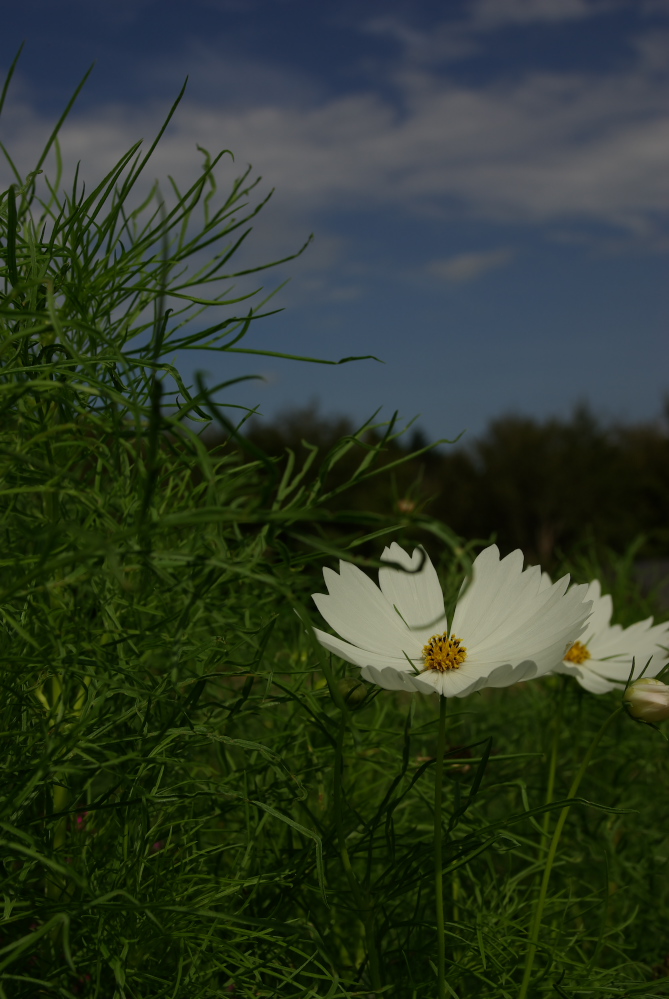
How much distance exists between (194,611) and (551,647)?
14.3 inches

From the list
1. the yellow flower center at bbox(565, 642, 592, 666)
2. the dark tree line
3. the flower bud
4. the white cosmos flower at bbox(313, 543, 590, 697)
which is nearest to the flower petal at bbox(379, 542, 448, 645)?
the white cosmos flower at bbox(313, 543, 590, 697)

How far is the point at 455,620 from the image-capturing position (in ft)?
2.07

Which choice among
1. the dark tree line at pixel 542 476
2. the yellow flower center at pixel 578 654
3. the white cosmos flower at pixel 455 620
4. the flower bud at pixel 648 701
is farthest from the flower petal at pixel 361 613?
the dark tree line at pixel 542 476

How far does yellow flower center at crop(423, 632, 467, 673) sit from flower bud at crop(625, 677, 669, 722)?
4.5 inches

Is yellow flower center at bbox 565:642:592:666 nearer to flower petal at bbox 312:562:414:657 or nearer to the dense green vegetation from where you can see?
the dense green vegetation

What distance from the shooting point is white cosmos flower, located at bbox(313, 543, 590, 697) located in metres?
0.53

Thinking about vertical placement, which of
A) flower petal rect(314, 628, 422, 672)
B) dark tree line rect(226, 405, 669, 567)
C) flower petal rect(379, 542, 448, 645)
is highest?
flower petal rect(379, 542, 448, 645)

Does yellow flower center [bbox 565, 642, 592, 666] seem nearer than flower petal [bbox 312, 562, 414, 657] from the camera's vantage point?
No

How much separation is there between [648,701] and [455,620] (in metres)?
0.14

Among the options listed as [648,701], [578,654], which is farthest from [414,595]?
[578,654]

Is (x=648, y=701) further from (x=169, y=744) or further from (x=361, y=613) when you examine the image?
(x=169, y=744)

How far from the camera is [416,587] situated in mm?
651

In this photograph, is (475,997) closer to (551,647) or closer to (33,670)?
(551,647)

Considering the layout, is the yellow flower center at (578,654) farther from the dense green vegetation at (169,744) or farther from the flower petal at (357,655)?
the flower petal at (357,655)
